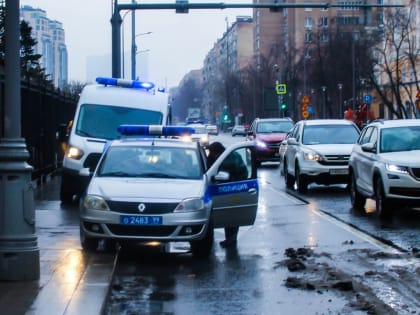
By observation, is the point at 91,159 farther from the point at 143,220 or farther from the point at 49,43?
the point at 49,43

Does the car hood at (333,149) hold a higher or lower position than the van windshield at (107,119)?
lower

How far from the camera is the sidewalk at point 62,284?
24.9 feet

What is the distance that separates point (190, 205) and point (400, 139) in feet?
21.2

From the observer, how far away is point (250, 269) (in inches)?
404

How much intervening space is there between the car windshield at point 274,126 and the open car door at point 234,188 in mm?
23107

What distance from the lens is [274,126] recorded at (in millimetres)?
35844

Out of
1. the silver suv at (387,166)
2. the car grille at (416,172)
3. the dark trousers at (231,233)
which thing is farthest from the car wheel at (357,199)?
the dark trousers at (231,233)

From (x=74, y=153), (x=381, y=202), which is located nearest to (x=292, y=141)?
(x=74, y=153)

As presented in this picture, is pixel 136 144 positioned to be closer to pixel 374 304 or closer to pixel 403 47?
pixel 374 304

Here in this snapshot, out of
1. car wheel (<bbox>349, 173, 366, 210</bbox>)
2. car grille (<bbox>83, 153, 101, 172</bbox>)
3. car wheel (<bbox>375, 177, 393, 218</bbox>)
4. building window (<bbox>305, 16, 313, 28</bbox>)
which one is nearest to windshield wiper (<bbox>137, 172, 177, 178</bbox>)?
car wheel (<bbox>375, 177, 393, 218</bbox>)

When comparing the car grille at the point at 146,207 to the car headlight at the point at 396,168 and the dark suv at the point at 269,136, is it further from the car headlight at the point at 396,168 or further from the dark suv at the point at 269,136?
the dark suv at the point at 269,136

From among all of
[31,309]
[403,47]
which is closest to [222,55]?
[403,47]

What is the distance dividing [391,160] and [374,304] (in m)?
7.07

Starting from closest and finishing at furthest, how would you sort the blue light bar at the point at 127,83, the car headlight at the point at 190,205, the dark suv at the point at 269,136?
the car headlight at the point at 190,205 < the blue light bar at the point at 127,83 < the dark suv at the point at 269,136
